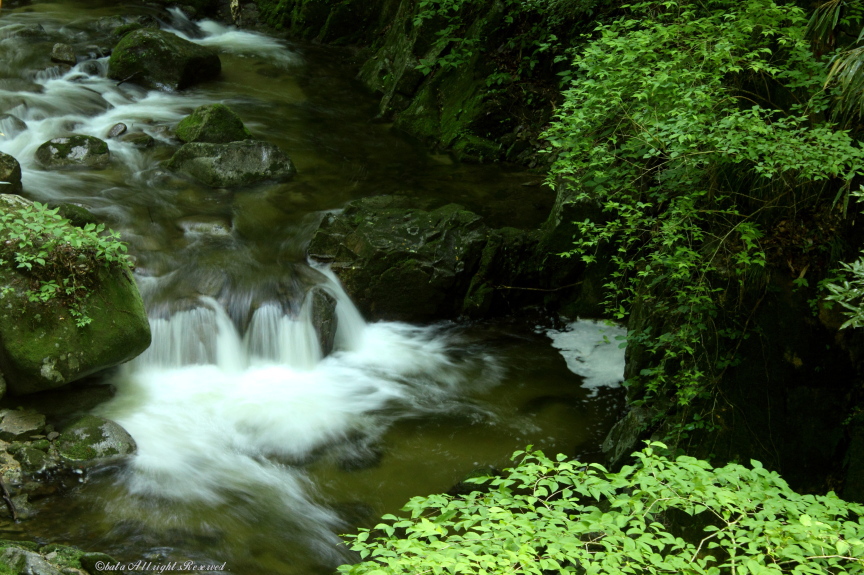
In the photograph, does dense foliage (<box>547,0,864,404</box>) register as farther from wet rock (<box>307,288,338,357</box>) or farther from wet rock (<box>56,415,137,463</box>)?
wet rock (<box>56,415,137,463</box>)

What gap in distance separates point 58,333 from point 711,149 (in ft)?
16.8

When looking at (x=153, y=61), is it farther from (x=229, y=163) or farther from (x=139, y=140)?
(x=229, y=163)

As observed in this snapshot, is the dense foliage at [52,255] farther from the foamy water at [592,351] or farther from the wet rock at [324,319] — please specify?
the foamy water at [592,351]

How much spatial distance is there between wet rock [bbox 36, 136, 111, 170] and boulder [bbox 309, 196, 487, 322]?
3.36 m

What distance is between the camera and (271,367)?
7.43 m

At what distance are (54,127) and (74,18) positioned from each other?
4718mm

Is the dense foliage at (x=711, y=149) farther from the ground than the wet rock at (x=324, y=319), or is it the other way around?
the dense foliage at (x=711, y=149)

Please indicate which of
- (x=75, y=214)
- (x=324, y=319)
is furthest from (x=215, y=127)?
(x=324, y=319)

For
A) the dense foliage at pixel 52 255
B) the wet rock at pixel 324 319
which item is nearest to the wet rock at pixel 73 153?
the dense foliage at pixel 52 255

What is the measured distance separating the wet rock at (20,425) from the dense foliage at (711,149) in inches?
175

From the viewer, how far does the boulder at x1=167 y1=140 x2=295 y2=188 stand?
9.59m

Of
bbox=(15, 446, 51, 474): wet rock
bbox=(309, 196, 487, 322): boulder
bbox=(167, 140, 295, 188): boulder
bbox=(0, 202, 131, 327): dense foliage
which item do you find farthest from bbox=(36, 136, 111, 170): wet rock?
bbox=(15, 446, 51, 474): wet rock

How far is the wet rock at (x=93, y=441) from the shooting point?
546 centimetres

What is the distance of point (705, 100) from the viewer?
506 cm
